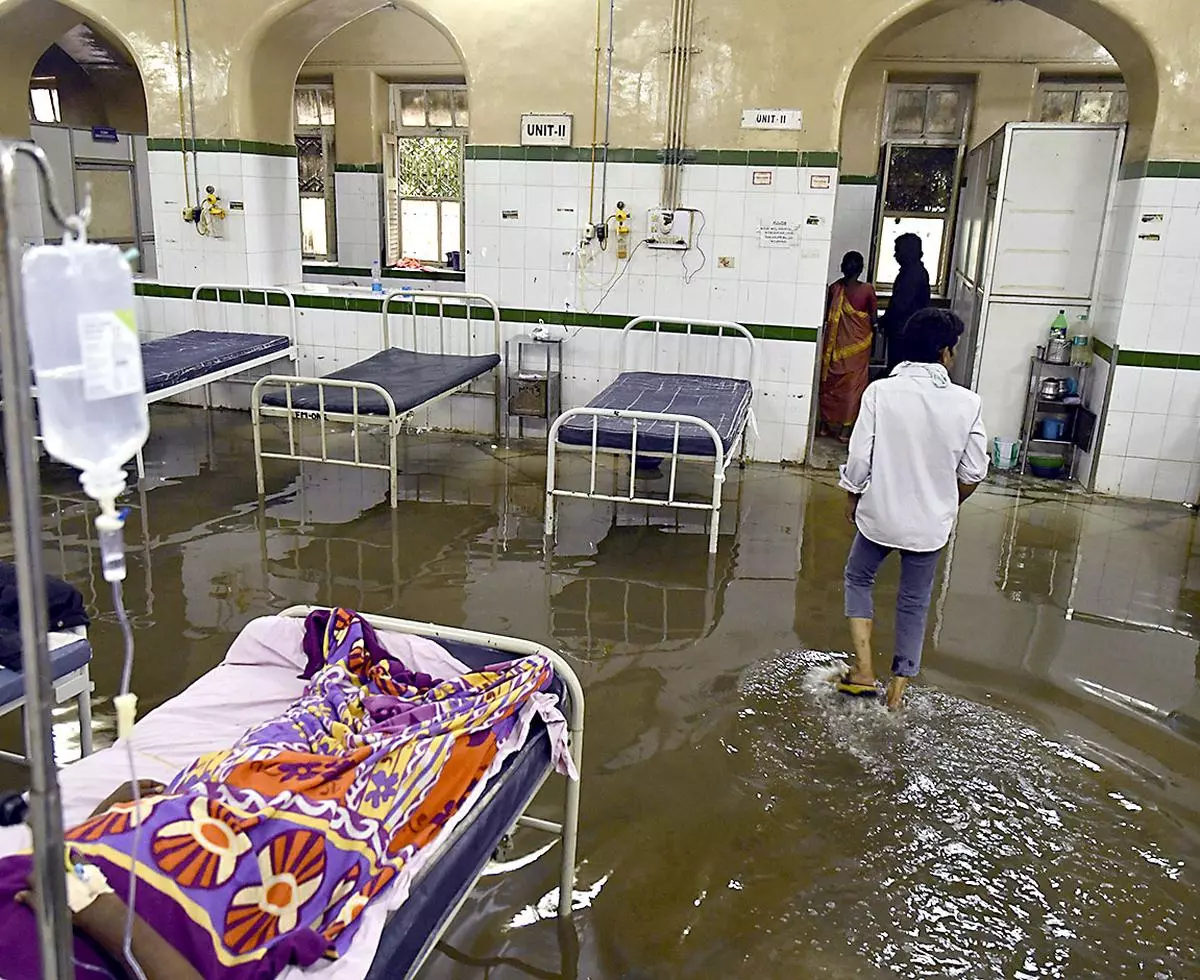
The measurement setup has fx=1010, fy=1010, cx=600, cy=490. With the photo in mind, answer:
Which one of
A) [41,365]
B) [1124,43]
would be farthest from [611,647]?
[1124,43]

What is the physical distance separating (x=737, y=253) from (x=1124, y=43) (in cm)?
281

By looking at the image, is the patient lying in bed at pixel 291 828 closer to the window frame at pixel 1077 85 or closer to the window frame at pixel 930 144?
the window frame at pixel 930 144

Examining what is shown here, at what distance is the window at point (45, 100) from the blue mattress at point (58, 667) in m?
10.6

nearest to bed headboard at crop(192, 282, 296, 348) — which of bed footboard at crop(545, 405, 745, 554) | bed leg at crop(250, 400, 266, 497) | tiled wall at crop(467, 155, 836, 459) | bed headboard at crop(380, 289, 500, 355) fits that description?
bed headboard at crop(380, 289, 500, 355)

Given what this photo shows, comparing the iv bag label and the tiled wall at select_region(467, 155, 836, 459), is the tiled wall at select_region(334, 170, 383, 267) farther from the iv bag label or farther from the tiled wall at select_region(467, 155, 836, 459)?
the iv bag label

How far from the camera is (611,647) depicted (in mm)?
4508

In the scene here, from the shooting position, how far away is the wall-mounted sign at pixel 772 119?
6.95m

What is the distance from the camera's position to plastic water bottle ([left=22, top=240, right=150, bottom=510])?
118cm

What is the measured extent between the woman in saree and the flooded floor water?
4.52ft

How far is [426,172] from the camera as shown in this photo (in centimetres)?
1114

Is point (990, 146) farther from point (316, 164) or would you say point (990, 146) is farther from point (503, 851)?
point (316, 164)

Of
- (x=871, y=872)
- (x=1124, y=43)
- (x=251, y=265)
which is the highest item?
(x=1124, y=43)

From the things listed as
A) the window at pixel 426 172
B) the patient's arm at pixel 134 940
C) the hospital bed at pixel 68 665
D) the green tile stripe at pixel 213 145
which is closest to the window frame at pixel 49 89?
the window at pixel 426 172

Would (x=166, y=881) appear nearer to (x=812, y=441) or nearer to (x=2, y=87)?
(x=812, y=441)
